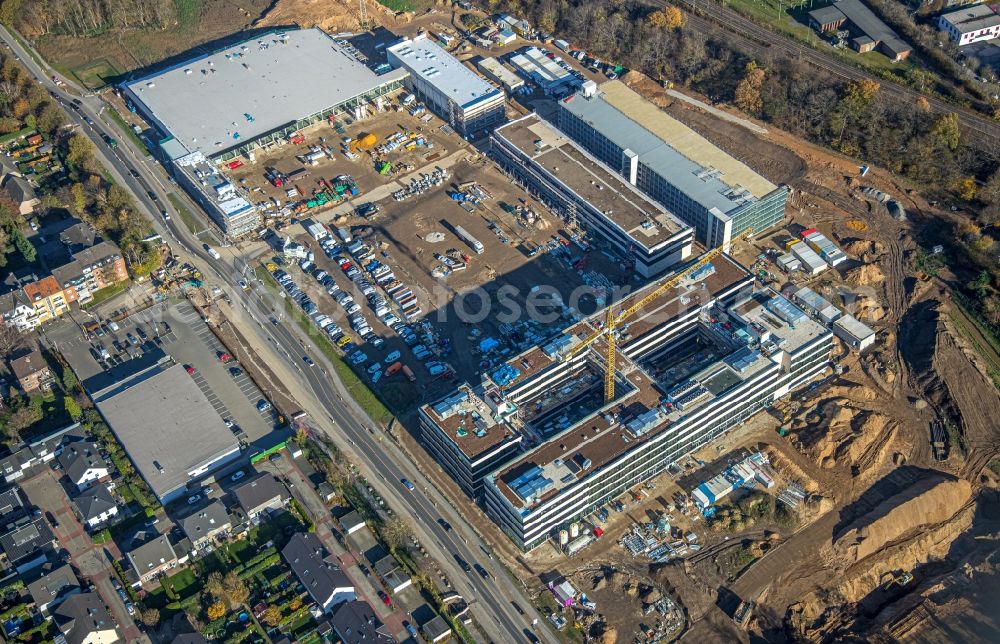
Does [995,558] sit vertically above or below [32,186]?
below

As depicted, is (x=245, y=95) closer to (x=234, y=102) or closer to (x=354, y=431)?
(x=234, y=102)

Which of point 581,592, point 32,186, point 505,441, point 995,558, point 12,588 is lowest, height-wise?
point 995,558

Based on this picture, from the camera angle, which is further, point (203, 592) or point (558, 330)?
point (558, 330)

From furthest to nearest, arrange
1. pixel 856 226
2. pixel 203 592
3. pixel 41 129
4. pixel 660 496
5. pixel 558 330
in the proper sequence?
1. pixel 41 129
2. pixel 856 226
3. pixel 558 330
4. pixel 660 496
5. pixel 203 592

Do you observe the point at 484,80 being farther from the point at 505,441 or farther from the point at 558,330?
the point at 505,441

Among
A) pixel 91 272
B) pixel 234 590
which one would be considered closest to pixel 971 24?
pixel 91 272

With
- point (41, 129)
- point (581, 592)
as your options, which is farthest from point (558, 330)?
point (41, 129)

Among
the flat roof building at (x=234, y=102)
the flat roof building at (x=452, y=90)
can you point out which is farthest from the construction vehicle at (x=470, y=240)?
the flat roof building at (x=234, y=102)
